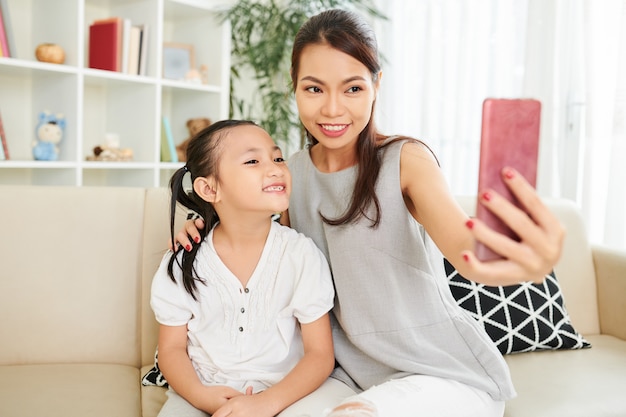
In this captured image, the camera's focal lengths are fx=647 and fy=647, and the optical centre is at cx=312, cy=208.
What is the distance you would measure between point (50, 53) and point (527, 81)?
2.15m

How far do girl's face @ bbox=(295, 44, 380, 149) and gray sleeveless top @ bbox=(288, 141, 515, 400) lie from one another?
107 mm

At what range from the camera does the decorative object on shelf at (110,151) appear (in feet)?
10.5

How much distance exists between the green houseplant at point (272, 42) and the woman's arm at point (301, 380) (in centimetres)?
228

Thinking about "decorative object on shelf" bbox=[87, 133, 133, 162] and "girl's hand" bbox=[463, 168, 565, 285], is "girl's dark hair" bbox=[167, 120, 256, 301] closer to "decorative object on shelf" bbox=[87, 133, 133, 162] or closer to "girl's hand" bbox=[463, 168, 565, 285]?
"girl's hand" bbox=[463, 168, 565, 285]

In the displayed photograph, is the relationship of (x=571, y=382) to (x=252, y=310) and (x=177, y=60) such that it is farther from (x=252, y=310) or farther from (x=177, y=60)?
(x=177, y=60)

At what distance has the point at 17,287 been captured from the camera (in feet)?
5.58

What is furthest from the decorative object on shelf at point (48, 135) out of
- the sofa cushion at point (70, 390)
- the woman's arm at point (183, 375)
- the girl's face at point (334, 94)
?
the girl's face at point (334, 94)

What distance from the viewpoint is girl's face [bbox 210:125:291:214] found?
1.39 meters

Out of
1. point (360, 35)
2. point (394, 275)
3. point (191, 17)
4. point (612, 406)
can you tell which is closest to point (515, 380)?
point (612, 406)

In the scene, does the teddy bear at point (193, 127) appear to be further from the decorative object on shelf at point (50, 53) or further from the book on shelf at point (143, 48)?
the decorative object on shelf at point (50, 53)

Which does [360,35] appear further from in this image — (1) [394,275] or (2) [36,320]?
(2) [36,320]

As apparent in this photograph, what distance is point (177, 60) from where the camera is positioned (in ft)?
11.5

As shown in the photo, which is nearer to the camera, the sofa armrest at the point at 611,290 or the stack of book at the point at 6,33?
the sofa armrest at the point at 611,290

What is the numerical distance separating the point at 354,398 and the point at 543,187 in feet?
6.34
